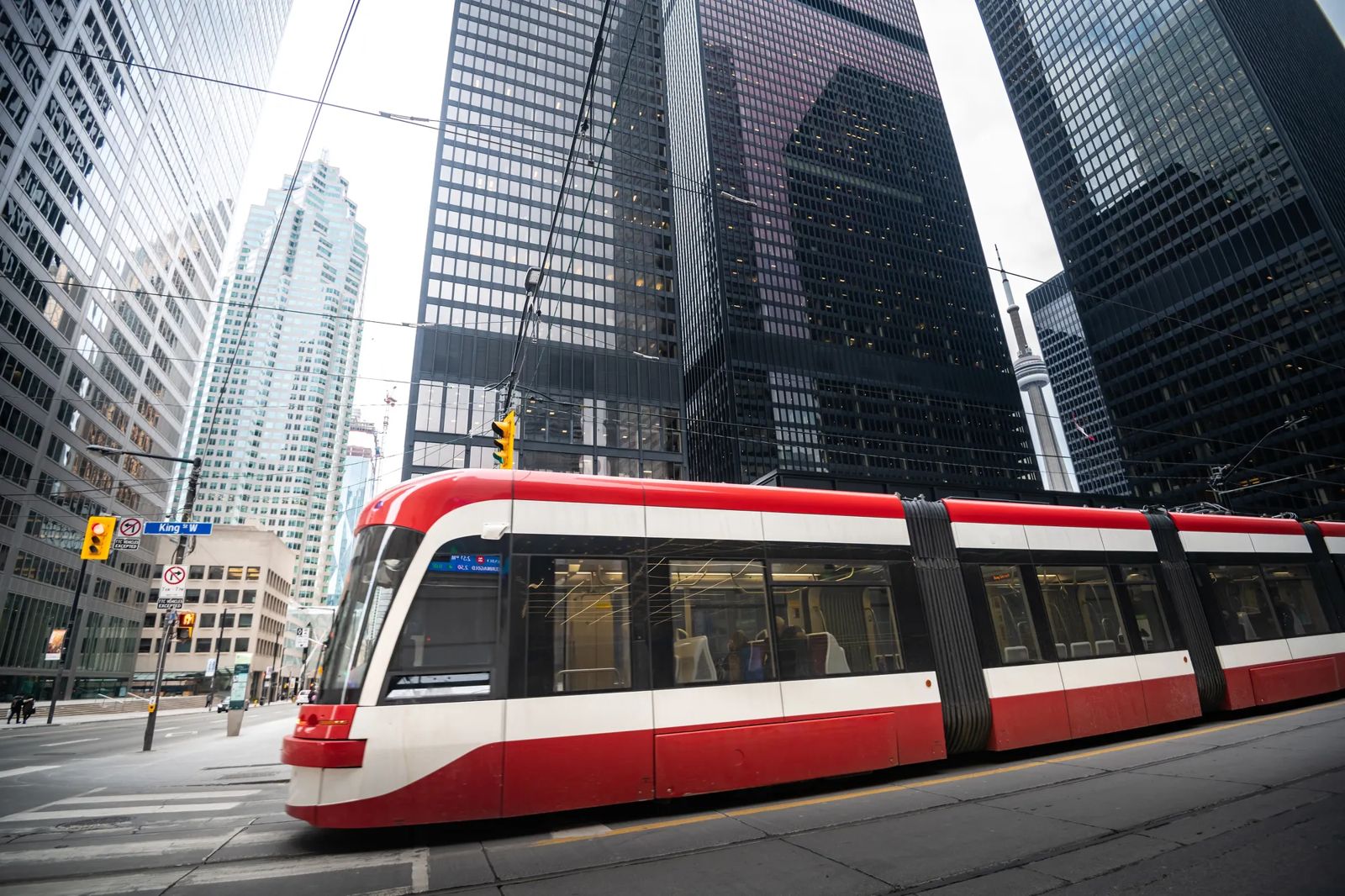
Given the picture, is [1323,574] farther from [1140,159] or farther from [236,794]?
[1140,159]

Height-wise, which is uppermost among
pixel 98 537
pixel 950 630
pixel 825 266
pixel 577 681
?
pixel 825 266

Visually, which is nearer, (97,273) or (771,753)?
(771,753)

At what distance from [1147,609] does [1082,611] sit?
167cm

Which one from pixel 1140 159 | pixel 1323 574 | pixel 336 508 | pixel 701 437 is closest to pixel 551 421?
pixel 1323 574

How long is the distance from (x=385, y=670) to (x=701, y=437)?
367 feet

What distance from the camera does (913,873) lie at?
437cm

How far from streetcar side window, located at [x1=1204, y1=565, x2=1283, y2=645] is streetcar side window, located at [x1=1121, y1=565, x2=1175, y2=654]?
1.59 metres

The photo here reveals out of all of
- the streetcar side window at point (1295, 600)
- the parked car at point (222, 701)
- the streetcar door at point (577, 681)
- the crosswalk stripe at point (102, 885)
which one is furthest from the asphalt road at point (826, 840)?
Answer: the parked car at point (222, 701)

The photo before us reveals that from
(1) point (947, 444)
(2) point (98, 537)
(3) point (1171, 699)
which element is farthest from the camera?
(1) point (947, 444)

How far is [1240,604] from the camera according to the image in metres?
11.1

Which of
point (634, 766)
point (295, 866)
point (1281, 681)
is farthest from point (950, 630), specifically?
point (1281, 681)

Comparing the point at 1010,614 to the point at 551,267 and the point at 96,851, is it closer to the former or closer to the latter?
the point at 96,851

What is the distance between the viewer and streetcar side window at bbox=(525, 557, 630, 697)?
6.12 metres

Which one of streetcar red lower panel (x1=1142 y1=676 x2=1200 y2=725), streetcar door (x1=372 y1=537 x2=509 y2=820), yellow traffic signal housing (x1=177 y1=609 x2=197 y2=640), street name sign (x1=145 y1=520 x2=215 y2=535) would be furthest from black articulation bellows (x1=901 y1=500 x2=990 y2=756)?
yellow traffic signal housing (x1=177 y1=609 x2=197 y2=640)
